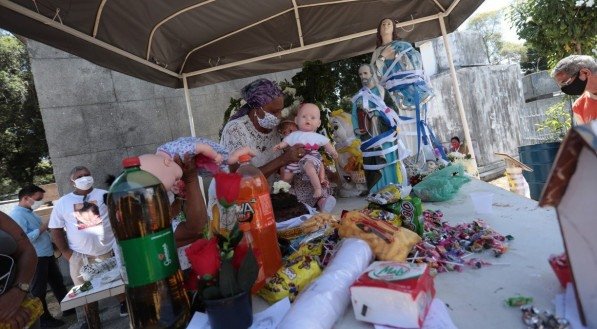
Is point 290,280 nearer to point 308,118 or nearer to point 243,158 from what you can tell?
point 243,158

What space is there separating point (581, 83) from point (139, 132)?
588 cm

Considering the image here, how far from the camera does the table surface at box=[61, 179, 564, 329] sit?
100 cm

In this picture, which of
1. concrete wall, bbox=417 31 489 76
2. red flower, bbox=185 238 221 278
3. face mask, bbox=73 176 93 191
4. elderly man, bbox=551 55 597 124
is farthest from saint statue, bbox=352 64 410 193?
concrete wall, bbox=417 31 489 76

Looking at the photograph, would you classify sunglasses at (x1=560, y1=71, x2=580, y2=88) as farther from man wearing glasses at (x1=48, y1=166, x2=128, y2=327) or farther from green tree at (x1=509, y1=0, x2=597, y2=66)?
man wearing glasses at (x1=48, y1=166, x2=128, y2=327)

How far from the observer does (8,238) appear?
1859 millimetres

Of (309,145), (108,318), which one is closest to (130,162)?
(309,145)

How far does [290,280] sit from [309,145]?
1.30 meters

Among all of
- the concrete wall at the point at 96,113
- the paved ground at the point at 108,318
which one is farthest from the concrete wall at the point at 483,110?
the paved ground at the point at 108,318

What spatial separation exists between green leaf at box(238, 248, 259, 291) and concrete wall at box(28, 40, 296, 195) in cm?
539

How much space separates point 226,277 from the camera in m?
1.03

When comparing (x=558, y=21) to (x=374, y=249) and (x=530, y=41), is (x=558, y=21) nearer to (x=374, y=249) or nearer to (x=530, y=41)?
(x=530, y=41)

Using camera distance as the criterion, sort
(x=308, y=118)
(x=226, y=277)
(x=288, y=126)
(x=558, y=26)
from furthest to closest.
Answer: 1. (x=558, y=26)
2. (x=288, y=126)
3. (x=308, y=118)
4. (x=226, y=277)

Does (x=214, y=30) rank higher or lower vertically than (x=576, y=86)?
higher

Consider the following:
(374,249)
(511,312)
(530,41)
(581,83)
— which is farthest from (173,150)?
(530,41)
